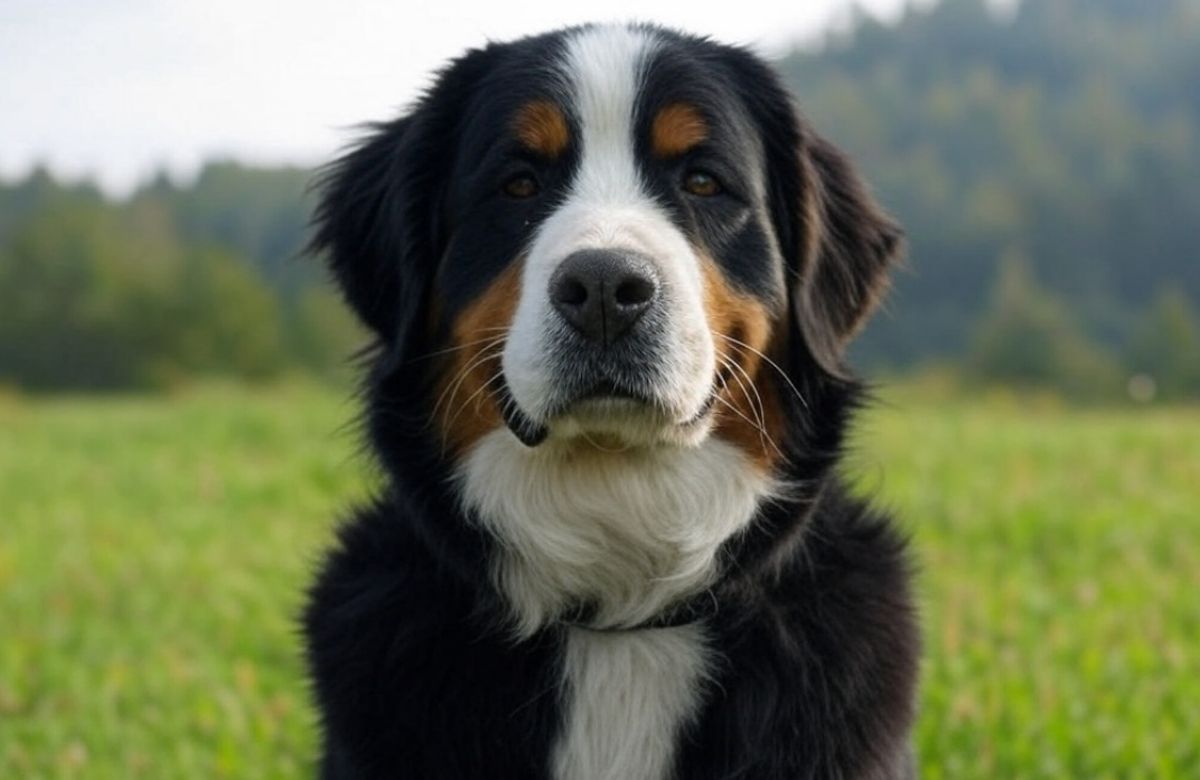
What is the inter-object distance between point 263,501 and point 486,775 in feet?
30.6

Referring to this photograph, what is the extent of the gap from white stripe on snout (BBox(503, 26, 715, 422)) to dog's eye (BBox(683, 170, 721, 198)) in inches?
5.0

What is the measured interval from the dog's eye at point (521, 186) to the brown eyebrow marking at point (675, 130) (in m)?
0.28

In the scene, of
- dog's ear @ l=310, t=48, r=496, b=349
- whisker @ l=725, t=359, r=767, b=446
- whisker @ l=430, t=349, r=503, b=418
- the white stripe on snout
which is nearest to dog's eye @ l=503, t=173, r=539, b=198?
the white stripe on snout

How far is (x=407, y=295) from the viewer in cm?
393

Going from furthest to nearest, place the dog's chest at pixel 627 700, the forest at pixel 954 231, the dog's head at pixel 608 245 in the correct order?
the forest at pixel 954 231 → the dog's chest at pixel 627 700 → the dog's head at pixel 608 245

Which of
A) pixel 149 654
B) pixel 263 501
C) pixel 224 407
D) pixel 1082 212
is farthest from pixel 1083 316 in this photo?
pixel 149 654

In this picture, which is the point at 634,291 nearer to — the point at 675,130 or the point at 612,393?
the point at 612,393

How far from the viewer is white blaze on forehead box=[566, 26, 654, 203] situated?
12.1 feet

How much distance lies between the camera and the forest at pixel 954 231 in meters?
53.3

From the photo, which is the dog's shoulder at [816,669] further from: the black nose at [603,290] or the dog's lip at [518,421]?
the black nose at [603,290]

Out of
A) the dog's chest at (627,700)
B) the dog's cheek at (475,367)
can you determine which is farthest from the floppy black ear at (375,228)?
the dog's chest at (627,700)

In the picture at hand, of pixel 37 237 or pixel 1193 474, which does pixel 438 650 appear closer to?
pixel 1193 474

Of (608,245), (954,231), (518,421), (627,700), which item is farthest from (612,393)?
(954,231)

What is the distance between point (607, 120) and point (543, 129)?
5.7 inches
